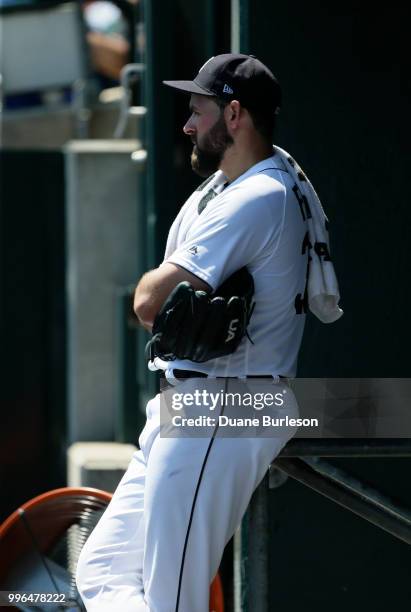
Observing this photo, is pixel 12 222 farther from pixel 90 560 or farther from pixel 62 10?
pixel 90 560

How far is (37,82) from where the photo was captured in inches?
367

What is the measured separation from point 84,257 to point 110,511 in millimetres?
3420

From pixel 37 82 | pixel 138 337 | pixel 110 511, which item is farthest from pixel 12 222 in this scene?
pixel 110 511

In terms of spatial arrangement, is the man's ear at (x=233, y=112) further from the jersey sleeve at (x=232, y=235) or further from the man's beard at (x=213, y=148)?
the jersey sleeve at (x=232, y=235)

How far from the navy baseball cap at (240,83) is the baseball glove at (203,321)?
0.49m

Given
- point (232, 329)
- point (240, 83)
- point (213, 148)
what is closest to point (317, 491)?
point (232, 329)

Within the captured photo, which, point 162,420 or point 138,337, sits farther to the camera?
point 138,337

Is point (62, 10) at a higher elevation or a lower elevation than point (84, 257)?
higher

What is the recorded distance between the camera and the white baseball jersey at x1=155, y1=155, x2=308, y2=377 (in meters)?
2.95

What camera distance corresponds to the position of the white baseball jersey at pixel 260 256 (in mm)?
2953

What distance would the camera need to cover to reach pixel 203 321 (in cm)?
286

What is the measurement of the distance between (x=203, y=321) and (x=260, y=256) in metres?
0.26

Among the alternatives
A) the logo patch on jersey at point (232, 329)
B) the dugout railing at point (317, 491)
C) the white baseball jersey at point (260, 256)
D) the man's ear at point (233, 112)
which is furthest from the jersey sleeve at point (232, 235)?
the dugout railing at point (317, 491)

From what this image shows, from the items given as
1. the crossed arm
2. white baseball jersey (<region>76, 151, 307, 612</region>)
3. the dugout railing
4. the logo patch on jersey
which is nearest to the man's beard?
white baseball jersey (<region>76, 151, 307, 612</region>)
